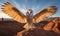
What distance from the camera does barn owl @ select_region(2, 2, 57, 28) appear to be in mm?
4598

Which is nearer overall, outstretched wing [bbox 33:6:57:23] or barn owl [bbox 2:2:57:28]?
barn owl [bbox 2:2:57:28]

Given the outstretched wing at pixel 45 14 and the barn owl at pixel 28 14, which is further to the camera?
the outstretched wing at pixel 45 14

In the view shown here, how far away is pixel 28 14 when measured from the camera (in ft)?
15.1

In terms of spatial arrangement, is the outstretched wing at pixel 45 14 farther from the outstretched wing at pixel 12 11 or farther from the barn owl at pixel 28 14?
the outstretched wing at pixel 12 11

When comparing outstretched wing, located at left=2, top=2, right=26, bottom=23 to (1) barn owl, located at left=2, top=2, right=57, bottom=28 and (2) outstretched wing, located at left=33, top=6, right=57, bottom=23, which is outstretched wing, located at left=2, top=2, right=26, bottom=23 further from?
(2) outstretched wing, located at left=33, top=6, right=57, bottom=23

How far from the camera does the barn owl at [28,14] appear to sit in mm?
4598

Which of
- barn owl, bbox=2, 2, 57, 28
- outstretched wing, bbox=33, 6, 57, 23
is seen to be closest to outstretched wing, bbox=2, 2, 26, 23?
barn owl, bbox=2, 2, 57, 28

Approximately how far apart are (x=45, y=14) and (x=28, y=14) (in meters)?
0.52

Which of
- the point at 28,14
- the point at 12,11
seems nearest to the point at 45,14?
the point at 28,14

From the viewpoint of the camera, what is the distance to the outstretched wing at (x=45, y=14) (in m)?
4.73

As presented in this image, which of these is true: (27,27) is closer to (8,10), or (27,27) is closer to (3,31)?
(8,10)

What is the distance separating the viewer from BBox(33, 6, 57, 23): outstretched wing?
4.73m

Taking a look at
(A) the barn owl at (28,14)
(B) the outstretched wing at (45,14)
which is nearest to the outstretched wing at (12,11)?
(A) the barn owl at (28,14)

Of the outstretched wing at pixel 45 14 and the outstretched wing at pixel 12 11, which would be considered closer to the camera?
the outstretched wing at pixel 12 11
